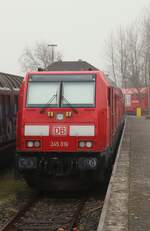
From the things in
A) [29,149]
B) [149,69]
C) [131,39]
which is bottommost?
[29,149]

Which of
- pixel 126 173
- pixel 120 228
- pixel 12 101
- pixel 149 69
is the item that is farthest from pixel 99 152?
pixel 149 69

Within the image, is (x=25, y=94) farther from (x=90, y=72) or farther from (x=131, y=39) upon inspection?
(x=131, y=39)

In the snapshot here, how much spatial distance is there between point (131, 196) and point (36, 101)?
3.61 m

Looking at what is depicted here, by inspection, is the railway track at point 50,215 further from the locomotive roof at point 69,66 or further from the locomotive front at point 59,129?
the locomotive roof at point 69,66

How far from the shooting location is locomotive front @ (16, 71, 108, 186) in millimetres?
11062

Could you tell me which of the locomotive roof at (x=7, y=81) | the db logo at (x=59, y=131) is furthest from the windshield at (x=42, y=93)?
the locomotive roof at (x=7, y=81)

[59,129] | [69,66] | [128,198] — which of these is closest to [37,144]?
[59,129]

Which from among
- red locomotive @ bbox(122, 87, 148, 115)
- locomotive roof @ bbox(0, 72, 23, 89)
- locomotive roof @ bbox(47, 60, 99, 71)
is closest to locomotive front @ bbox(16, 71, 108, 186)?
locomotive roof @ bbox(47, 60, 99, 71)

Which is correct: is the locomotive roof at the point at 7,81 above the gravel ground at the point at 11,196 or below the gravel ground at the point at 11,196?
above

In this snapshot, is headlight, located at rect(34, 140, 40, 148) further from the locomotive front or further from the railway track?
the railway track

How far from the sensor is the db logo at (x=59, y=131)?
11133 millimetres

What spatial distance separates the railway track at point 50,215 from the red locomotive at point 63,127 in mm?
613

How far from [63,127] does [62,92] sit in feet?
3.13

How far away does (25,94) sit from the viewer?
11.6m
